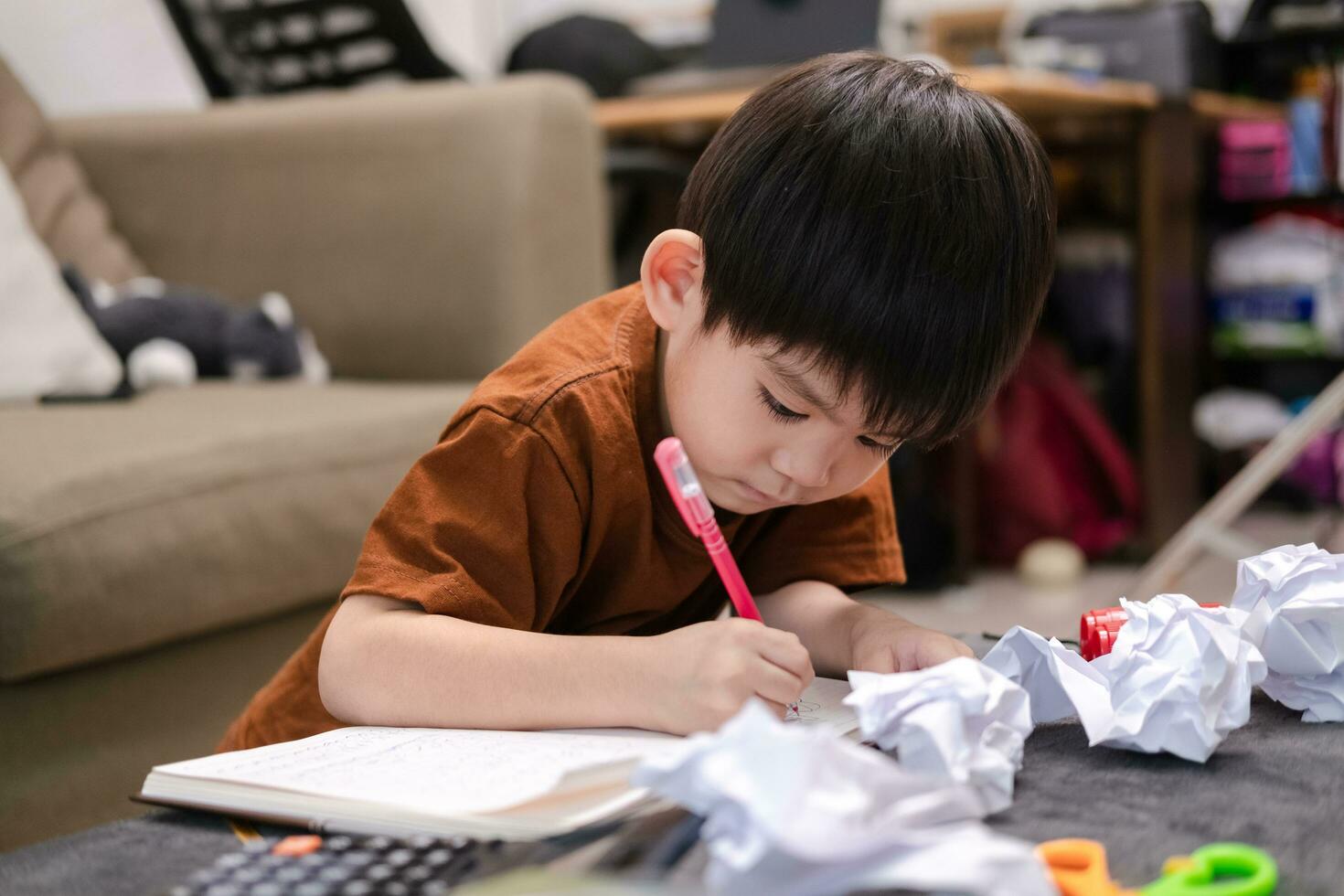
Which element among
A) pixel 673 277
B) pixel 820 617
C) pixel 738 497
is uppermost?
pixel 673 277

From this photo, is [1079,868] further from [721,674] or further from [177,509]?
[177,509]

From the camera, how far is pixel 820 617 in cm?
73

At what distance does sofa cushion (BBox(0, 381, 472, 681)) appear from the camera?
0.85m

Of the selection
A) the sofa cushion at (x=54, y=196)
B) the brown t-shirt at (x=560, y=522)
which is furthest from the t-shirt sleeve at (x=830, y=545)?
the sofa cushion at (x=54, y=196)

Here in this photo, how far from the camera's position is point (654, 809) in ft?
1.51

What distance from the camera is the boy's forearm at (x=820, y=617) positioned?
696 mm

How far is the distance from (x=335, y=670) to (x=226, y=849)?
161 mm

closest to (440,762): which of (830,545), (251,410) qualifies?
(830,545)

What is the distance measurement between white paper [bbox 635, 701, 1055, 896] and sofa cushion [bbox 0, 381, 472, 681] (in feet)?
1.96

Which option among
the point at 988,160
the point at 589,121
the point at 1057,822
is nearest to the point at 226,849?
the point at 1057,822

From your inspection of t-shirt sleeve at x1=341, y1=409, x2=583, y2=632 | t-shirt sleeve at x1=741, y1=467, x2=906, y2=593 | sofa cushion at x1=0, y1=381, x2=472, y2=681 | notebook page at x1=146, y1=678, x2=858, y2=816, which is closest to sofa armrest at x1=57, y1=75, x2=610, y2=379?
sofa cushion at x1=0, y1=381, x2=472, y2=681

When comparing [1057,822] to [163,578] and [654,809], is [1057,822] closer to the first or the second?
[654,809]

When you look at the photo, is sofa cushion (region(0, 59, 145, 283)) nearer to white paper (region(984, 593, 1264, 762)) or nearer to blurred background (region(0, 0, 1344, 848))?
blurred background (region(0, 0, 1344, 848))

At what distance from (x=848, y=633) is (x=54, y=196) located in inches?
45.5
